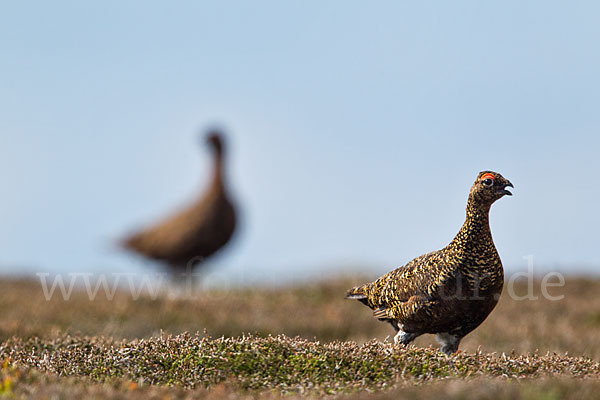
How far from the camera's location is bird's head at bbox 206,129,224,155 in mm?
18406

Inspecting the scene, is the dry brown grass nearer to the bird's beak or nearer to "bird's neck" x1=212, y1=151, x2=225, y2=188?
the bird's beak

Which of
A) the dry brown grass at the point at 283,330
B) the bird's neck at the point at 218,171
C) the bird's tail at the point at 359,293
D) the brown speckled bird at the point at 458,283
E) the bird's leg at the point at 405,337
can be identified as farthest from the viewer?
the bird's neck at the point at 218,171

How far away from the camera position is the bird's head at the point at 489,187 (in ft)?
23.0

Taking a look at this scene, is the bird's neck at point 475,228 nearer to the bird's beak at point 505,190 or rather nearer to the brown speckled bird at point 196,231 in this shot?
the bird's beak at point 505,190

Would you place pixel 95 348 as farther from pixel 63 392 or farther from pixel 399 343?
pixel 399 343

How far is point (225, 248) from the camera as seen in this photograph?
16641 millimetres

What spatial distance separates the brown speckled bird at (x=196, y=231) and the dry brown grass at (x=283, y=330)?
1.04 metres

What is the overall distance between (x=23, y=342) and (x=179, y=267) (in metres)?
8.03

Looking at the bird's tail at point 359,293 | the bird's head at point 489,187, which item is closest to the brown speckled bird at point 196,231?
the bird's tail at point 359,293

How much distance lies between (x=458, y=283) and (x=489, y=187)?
3.14ft

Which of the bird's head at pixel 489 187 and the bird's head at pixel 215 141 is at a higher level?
the bird's head at pixel 215 141

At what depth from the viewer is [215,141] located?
730 inches

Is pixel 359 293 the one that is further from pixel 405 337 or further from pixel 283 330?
pixel 283 330

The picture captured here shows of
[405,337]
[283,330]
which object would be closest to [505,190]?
[405,337]
